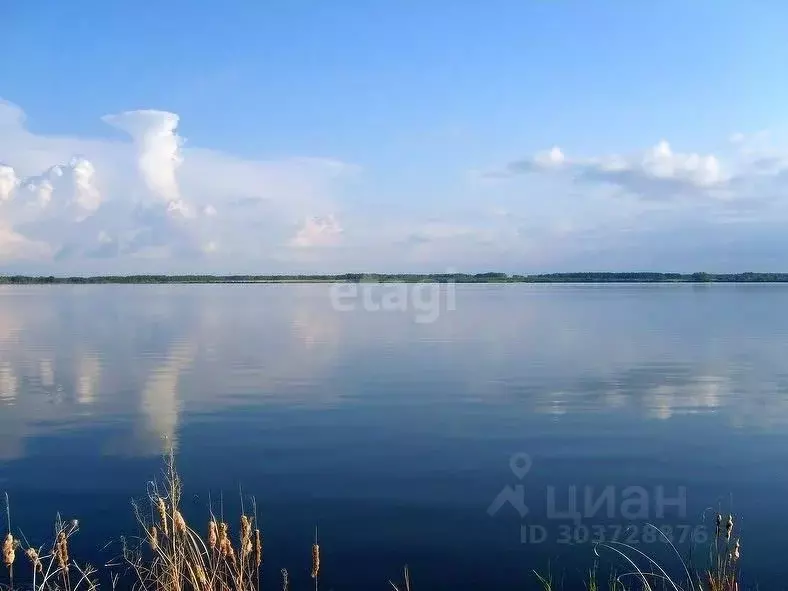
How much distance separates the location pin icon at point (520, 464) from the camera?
9984mm

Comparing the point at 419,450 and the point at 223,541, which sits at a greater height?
the point at 223,541

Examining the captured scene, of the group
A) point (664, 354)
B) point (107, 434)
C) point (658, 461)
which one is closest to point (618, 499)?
point (658, 461)

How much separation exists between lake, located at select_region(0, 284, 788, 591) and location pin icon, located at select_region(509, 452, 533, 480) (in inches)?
2.1

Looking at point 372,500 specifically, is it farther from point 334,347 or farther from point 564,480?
point 334,347

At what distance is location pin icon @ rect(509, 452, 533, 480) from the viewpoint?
9.98 metres

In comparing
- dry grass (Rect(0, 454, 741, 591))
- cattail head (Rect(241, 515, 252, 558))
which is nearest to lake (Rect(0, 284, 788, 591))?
dry grass (Rect(0, 454, 741, 591))

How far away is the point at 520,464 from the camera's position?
1041 cm
